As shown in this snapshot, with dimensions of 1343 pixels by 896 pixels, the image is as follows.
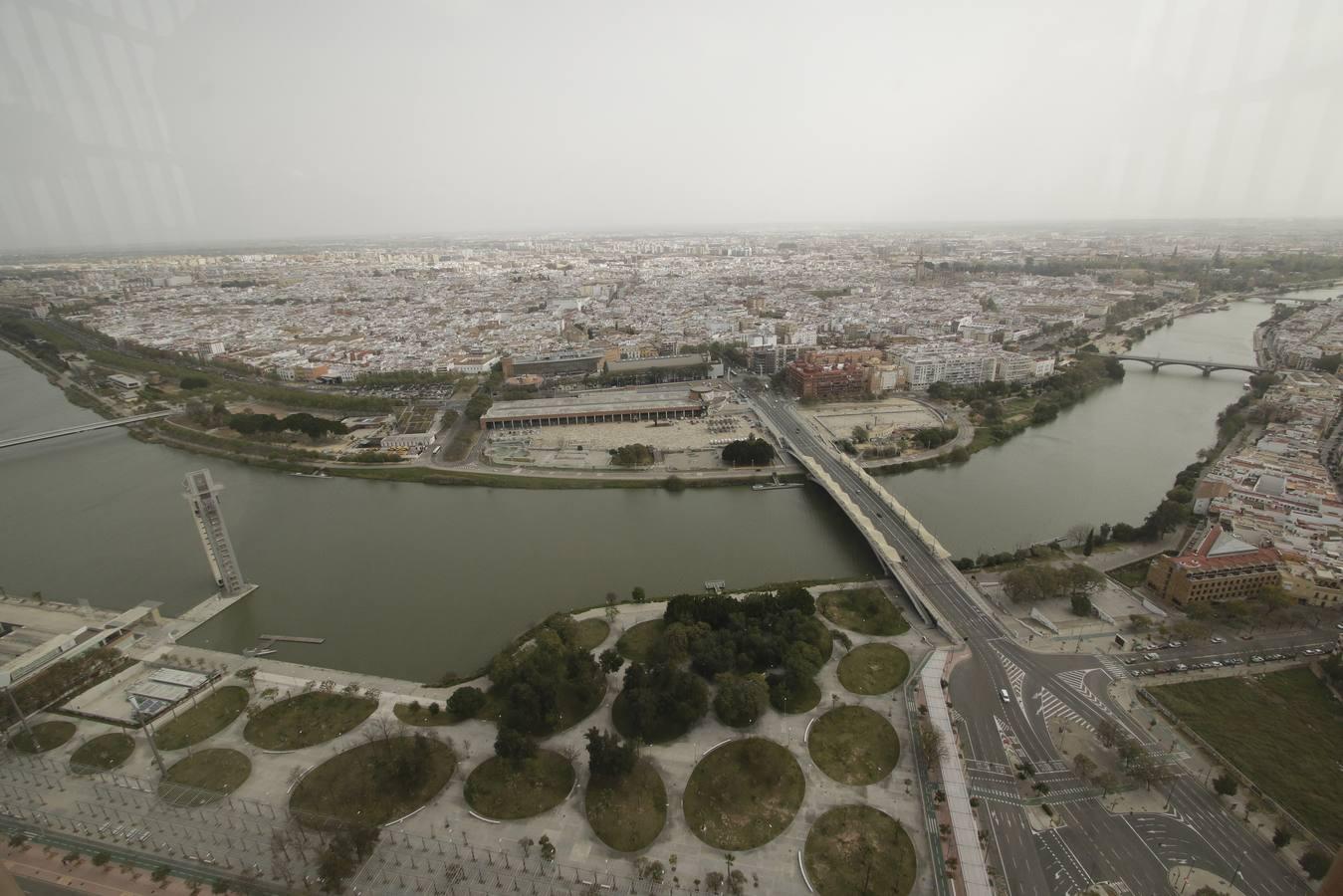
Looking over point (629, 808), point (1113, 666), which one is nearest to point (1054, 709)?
point (1113, 666)

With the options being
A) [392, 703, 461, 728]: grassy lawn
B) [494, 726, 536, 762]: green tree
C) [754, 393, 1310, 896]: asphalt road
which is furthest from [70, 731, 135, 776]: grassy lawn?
[754, 393, 1310, 896]: asphalt road

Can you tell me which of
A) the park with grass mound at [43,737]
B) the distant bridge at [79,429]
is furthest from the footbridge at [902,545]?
the distant bridge at [79,429]

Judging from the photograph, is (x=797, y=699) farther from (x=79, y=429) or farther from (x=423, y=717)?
(x=79, y=429)

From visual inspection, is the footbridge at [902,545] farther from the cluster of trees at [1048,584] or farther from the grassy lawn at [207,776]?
the grassy lawn at [207,776]

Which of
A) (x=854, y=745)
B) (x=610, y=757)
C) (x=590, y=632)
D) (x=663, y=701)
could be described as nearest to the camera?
(x=610, y=757)

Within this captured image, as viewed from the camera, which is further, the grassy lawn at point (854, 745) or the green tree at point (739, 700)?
the green tree at point (739, 700)

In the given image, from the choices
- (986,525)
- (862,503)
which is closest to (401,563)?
(862,503)

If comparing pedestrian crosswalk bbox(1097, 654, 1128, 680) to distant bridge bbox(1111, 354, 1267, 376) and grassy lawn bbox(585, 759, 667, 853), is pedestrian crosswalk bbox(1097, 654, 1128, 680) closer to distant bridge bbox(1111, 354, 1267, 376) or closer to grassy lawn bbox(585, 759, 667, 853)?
grassy lawn bbox(585, 759, 667, 853)
